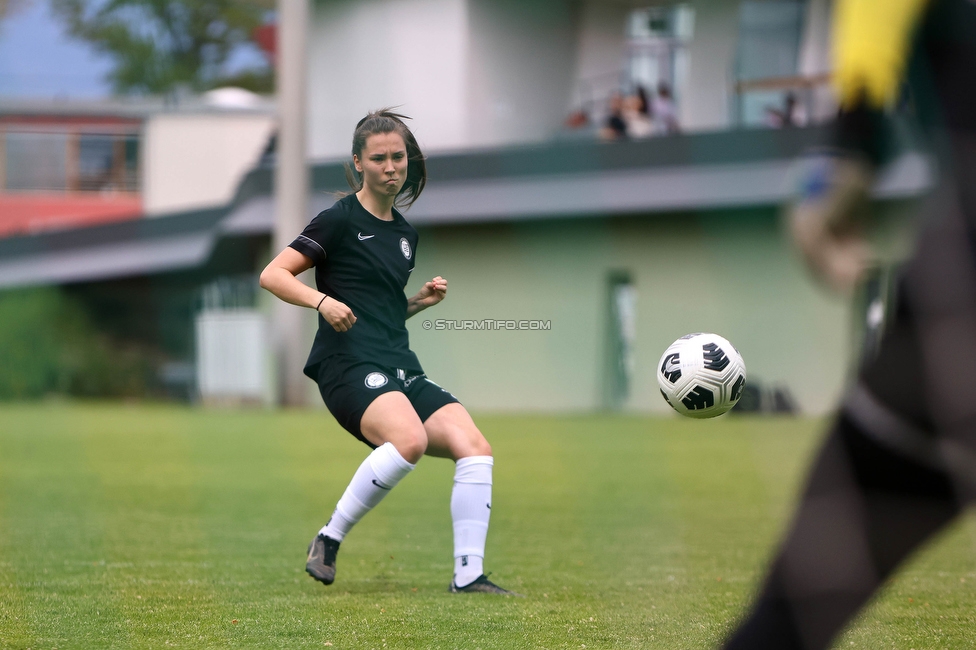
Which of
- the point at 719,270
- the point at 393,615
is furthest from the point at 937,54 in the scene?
the point at 719,270

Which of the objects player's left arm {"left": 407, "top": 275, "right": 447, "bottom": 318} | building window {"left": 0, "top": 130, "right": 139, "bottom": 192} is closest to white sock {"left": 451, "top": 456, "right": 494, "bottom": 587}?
player's left arm {"left": 407, "top": 275, "right": 447, "bottom": 318}

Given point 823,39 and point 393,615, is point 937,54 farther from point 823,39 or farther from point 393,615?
point 823,39

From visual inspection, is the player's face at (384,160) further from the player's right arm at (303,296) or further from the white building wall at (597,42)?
the white building wall at (597,42)

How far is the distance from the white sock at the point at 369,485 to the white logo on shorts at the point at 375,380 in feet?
0.66

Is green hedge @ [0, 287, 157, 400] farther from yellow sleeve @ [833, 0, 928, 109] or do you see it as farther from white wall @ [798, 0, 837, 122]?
yellow sleeve @ [833, 0, 928, 109]

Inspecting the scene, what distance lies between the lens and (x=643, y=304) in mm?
19922

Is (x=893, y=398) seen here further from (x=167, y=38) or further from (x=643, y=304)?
(x=167, y=38)

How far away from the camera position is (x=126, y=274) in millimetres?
26984

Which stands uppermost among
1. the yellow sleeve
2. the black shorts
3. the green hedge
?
the yellow sleeve

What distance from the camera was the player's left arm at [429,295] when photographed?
4.42 metres

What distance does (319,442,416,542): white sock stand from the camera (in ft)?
14.0

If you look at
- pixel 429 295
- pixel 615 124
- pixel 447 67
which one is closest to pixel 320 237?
pixel 429 295

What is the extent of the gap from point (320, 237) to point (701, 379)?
1.39 m

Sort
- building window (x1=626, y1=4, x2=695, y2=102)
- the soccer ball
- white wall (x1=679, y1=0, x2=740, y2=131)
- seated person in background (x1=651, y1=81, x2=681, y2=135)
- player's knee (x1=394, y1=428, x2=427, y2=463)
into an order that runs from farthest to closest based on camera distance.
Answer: building window (x1=626, y1=4, x2=695, y2=102), white wall (x1=679, y1=0, x2=740, y2=131), seated person in background (x1=651, y1=81, x2=681, y2=135), the soccer ball, player's knee (x1=394, y1=428, x2=427, y2=463)
